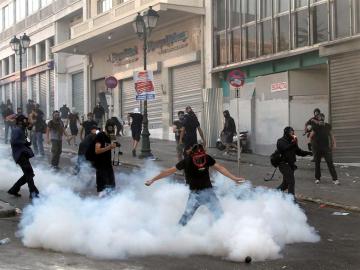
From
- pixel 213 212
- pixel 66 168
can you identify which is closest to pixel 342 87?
pixel 66 168

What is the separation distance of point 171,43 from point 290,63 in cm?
739

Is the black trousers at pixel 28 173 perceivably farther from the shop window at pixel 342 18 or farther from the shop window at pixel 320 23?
the shop window at pixel 320 23

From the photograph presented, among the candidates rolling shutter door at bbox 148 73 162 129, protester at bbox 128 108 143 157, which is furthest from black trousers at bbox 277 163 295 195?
rolling shutter door at bbox 148 73 162 129

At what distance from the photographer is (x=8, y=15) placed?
48000mm

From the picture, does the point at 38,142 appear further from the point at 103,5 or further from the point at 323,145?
the point at 103,5

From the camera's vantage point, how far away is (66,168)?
14703 millimetres

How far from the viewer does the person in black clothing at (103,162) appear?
949 cm

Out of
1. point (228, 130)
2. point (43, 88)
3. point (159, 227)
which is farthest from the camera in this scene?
point (43, 88)

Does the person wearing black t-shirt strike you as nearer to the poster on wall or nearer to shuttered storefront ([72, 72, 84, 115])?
the poster on wall

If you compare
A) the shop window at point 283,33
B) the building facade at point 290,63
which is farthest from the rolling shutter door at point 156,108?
the shop window at point 283,33

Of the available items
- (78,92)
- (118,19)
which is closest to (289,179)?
(118,19)

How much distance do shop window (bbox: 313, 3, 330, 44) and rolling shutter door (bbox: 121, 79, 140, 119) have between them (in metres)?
12.2

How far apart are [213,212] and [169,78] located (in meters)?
18.2

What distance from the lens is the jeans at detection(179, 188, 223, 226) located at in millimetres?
7262
